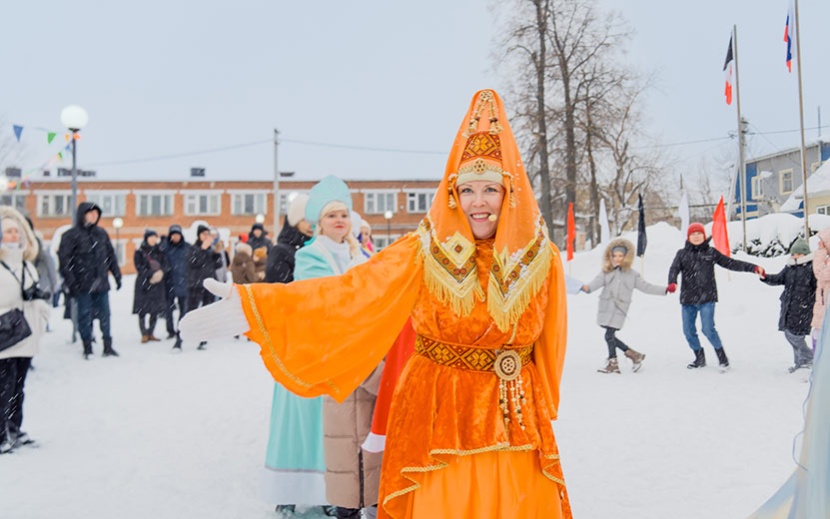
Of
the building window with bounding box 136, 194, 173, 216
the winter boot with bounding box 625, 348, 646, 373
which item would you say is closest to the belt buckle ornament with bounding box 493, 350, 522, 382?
the winter boot with bounding box 625, 348, 646, 373

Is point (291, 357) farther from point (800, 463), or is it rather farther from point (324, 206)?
point (800, 463)

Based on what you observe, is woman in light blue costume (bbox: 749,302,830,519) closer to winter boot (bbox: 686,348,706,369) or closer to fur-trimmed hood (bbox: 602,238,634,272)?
winter boot (bbox: 686,348,706,369)

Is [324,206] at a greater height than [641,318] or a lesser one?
greater

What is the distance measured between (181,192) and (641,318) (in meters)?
44.5

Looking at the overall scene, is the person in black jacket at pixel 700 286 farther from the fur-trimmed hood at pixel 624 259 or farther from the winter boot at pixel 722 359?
the fur-trimmed hood at pixel 624 259

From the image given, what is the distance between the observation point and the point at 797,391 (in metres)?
7.23

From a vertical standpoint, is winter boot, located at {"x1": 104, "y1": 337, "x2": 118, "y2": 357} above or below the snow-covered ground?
above

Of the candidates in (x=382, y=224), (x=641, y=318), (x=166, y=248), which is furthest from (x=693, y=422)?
(x=382, y=224)

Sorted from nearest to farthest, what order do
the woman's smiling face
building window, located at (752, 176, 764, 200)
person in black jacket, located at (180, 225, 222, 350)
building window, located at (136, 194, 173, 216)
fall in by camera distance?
the woman's smiling face < person in black jacket, located at (180, 225, 222, 350) < building window, located at (752, 176, 764, 200) < building window, located at (136, 194, 173, 216)

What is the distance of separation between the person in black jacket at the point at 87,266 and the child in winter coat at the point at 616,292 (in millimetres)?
7042

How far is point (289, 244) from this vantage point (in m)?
5.03

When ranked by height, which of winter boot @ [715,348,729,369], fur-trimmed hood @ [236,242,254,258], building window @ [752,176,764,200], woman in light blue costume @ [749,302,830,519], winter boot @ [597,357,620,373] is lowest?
winter boot @ [597,357,620,373]

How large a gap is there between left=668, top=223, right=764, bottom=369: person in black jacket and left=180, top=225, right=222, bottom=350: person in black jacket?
7.77m

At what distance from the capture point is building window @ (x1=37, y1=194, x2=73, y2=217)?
49562 mm
